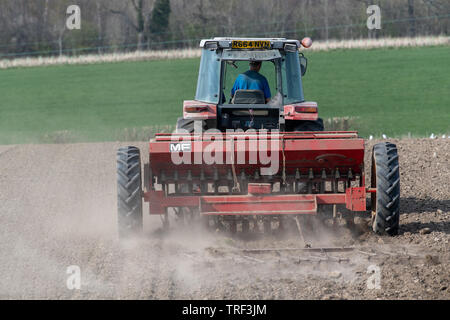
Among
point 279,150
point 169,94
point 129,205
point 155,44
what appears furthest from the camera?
point 155,44

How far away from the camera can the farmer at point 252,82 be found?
369 inches

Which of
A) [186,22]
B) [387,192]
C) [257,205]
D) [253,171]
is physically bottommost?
[257,205]

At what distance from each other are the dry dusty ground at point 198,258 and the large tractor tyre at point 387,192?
0.50 feet

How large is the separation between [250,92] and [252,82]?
0.60ft

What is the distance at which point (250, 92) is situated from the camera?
924 centimetres

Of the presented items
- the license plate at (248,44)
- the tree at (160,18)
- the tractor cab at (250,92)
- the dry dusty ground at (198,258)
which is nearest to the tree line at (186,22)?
the tree at (160,18)

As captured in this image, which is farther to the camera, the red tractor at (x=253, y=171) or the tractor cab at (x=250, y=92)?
the tractor cab at (x=250, y=92)

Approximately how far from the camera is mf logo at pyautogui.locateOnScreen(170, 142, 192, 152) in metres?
8.16

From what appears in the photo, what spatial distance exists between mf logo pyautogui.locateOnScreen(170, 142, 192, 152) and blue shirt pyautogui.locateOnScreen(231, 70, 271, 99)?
1530 millimetres

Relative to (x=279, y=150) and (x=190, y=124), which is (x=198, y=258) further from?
(x=190, y=124)

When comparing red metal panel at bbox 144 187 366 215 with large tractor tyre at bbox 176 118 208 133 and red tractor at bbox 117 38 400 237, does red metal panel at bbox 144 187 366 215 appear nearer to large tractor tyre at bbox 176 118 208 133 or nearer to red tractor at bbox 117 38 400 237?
red tractor at bbox 117 38 400 237

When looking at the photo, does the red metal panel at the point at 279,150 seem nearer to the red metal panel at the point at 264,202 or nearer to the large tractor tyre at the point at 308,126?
the red metal panel at the point at 264,202

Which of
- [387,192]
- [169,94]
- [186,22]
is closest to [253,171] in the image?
[387,192]

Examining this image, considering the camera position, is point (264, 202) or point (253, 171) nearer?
point (264, 202)
